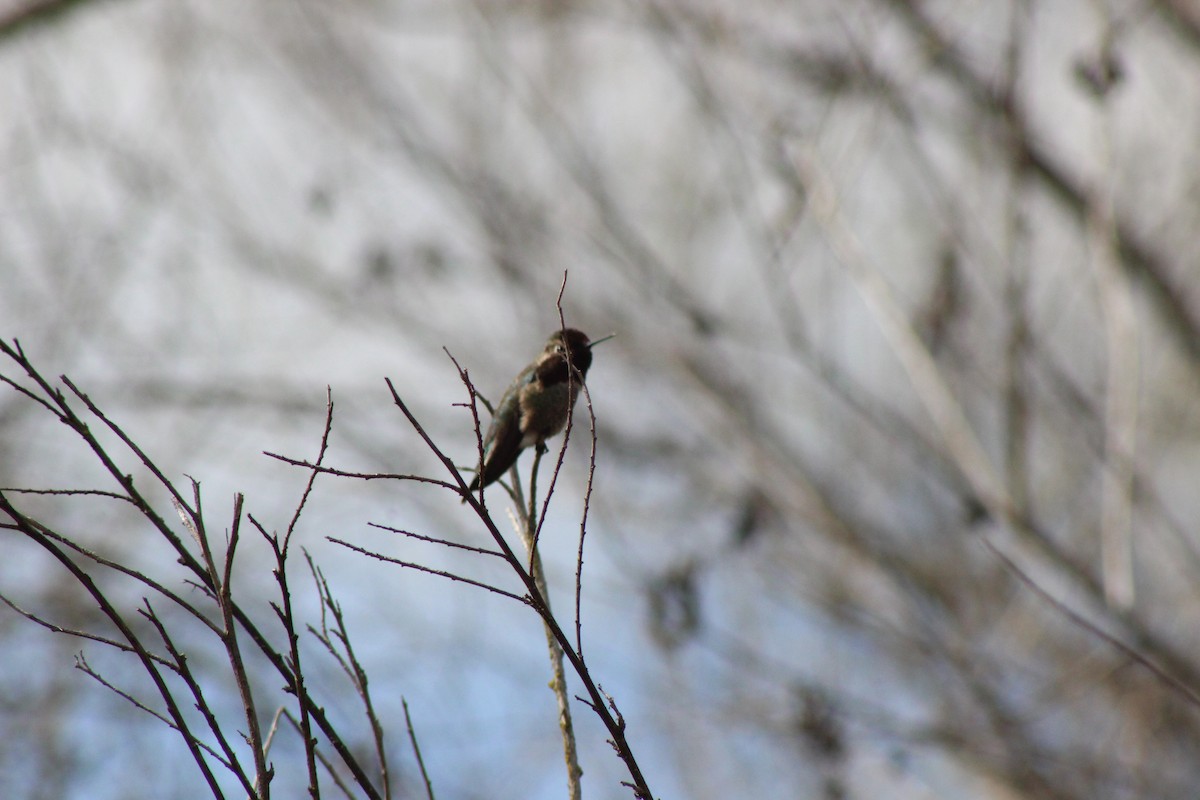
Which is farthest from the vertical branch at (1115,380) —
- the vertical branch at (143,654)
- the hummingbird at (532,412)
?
the vertical branch at (143,654)

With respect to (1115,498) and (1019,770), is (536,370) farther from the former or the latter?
(1019,770)

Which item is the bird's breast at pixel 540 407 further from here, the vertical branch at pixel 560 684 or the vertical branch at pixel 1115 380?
the vertical branch at pixel 1115 380

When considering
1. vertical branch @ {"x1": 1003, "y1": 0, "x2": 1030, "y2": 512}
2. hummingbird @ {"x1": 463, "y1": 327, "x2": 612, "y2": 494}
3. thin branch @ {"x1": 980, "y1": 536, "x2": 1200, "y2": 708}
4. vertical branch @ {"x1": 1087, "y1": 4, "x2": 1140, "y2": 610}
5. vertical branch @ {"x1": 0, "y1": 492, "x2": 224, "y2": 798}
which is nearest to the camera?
vertical branch @ {"x1": 0, "y1": 492, "x2": 224, "y2": 798}

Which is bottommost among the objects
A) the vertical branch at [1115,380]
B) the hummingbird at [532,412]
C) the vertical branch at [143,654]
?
the vertical branch at [143,654]

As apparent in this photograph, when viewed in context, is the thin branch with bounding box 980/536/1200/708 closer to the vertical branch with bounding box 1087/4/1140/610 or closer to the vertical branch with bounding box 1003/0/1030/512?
the vertical branch with bounding box 1087/4/1140/610

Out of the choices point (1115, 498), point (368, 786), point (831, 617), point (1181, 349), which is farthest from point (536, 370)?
point (1181, 349)

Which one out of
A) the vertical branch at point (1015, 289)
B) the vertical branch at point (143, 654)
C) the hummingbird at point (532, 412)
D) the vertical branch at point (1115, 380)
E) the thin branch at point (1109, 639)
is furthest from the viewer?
the vertical branch at point (1015, 289)

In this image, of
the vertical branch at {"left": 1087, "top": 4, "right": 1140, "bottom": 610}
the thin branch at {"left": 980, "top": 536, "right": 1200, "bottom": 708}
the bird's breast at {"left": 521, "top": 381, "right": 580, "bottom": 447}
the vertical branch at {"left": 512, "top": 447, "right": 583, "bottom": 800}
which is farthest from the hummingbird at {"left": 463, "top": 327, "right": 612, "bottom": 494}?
the vertical branch at {"left": 1087, "top": 4, "right": 1140, "bottom": 610}

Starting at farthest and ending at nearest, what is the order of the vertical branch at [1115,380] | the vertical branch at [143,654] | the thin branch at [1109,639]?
1. the vertical branch at [1115,380]
2. the thin branch at [1109,639]
3. the vertical branch at [143,654]

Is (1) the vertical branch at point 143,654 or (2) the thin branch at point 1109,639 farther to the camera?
(2) the thin branch at point 1109,639

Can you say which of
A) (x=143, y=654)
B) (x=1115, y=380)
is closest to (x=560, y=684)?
(x=143, y=654)

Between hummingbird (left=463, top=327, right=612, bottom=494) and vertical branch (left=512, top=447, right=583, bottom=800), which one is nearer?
vertical branch (left=512, top=447, right=583, bottom=800)
